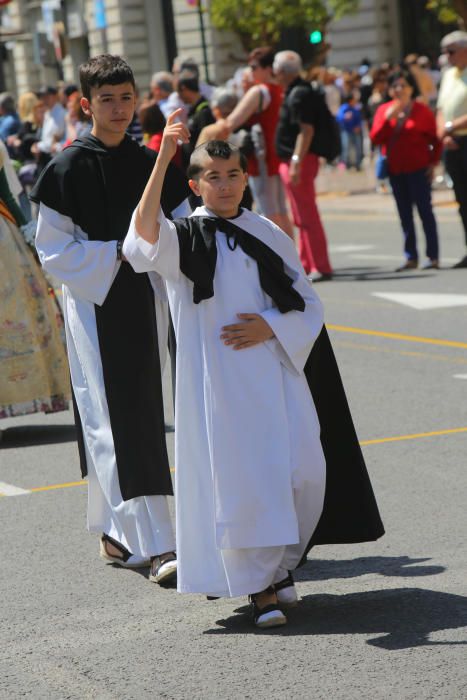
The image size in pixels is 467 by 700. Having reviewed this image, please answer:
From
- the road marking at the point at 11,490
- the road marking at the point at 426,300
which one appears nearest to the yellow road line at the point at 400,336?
the road marking at the point at 426,300

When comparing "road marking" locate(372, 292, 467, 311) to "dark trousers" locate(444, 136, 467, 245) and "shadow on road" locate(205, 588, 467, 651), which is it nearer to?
"dark trousers" locate(444, 136, 467, 245)

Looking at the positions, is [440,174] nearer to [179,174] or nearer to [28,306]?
[28,306]

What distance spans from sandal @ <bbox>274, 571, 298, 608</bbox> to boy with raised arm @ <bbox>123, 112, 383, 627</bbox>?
9 centimetres

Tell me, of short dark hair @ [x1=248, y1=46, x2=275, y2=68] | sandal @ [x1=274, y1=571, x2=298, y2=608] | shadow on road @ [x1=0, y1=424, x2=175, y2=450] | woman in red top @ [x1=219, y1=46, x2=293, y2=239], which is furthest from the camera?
short dark hair @ [x1=248, y1=46, x2=275, y2=68]

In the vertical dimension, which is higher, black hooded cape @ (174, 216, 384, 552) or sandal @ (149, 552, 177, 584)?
black hooded cape @ (174, 216, 384, 552)

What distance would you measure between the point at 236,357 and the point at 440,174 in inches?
785

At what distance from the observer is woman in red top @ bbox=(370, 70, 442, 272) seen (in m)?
14.4

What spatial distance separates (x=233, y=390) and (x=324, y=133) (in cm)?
942

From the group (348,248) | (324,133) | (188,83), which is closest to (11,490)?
(188,83)

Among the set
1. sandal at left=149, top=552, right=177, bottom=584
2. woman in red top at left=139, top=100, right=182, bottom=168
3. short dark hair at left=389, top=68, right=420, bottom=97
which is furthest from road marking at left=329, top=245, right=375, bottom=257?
sandal at left=149, top=552, right=177, bottom=584

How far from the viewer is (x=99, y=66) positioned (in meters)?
Result: 5.59

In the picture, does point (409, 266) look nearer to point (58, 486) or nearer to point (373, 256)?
point (373, 256)

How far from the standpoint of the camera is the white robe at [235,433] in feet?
15.8

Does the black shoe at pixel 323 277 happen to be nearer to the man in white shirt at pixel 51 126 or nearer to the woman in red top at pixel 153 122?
the woman in red top at pixel 153 122
